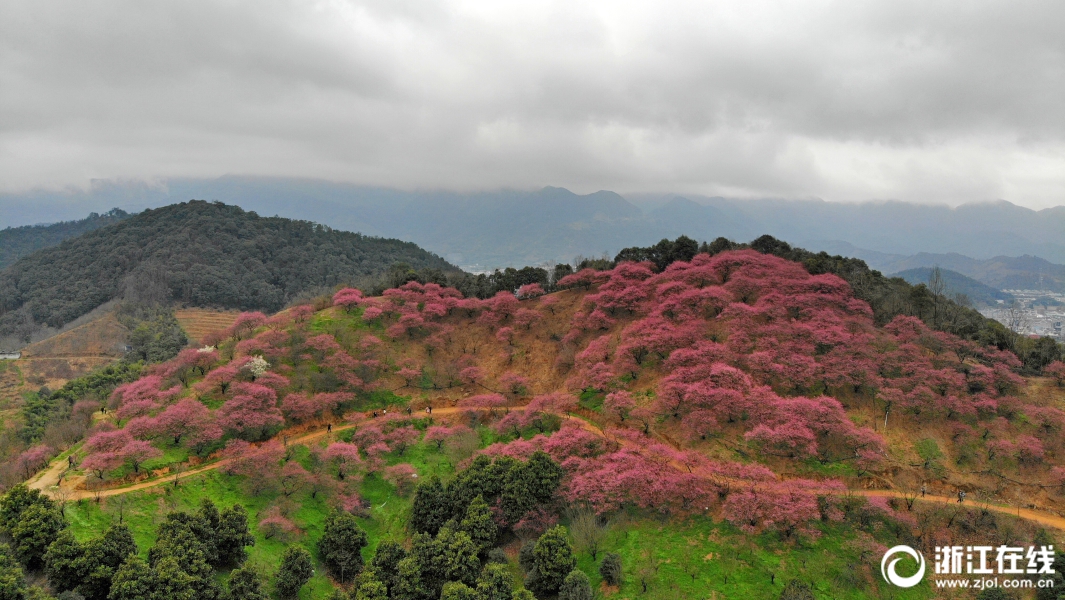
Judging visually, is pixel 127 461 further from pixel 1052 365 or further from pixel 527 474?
A: pixel 1052 365

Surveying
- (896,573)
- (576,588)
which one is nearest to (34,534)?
(576,588)

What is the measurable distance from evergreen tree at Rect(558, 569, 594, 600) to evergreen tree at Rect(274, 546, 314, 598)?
12.5m

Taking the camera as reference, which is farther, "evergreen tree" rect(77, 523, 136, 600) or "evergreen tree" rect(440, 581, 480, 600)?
"evergreen tree" rect(440, 581, 480, 600)

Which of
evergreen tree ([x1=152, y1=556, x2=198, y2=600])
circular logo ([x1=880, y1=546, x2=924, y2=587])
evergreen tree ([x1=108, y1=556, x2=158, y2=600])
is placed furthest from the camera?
circular logo ([x1=880, y1=546, x2=924, y2=587])

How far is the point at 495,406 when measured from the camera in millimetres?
39438

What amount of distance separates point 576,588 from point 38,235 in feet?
693

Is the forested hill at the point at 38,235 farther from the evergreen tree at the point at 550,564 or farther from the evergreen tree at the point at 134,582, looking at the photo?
the evergreen tree at the point at 550,564

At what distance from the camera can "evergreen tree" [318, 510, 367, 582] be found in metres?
26.5

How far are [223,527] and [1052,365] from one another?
164 feet

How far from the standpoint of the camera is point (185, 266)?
302ft

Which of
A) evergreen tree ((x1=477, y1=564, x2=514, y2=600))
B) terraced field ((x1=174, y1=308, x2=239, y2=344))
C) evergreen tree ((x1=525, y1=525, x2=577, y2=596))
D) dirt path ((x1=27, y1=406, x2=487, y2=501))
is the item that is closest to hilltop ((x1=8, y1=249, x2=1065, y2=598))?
dirt path ((x1=27, y1=406, x2=487, y2=501))

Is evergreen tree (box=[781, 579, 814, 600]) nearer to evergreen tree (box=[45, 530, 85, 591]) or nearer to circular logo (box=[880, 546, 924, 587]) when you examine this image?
circular logo (box=[880, 546, 924, 587])

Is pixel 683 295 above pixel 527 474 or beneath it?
above

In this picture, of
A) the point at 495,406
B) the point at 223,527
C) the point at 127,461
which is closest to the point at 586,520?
the point at 495,406
